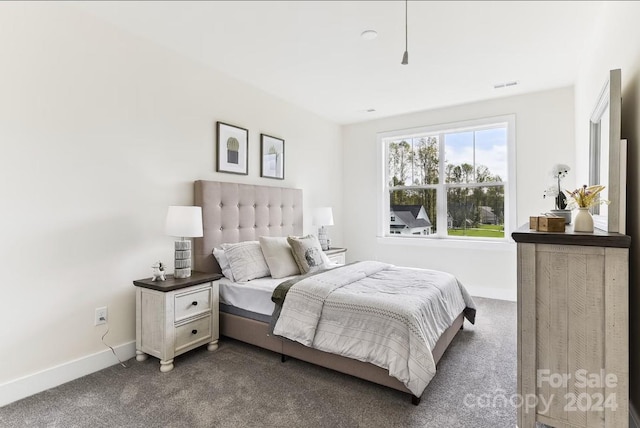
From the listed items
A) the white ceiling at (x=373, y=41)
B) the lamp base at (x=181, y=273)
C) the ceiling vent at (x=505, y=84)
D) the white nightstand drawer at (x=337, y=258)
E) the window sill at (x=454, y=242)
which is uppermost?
the ceiling vent at (x=505, y=84)

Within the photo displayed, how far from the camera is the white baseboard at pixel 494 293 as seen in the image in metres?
4.30

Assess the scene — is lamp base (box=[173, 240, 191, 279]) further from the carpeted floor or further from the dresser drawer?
the carpeted floor

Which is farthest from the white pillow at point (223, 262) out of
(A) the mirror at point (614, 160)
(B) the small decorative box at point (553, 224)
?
(A) the mirror at point (614, 160)

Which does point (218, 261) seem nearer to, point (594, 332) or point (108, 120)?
point (108, 120)

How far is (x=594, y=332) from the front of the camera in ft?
4.98

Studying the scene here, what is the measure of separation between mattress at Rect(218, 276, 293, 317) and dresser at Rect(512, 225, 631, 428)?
178 centimetres

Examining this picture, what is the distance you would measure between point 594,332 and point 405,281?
1.43m

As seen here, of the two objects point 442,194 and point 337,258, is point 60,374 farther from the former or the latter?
point 442,194

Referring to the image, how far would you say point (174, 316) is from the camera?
8.23 feet

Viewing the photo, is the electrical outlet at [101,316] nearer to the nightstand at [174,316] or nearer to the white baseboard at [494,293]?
the nightstand at [174,316]

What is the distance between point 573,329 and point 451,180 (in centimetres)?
349

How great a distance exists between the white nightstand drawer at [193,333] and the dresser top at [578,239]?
2380 millimetres

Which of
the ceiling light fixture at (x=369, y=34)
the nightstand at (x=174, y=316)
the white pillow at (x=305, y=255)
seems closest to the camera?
the nightstand at (x=174, y=316)

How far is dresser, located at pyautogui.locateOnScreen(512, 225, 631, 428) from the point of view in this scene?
4.83 feet
